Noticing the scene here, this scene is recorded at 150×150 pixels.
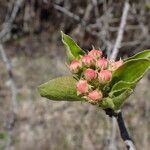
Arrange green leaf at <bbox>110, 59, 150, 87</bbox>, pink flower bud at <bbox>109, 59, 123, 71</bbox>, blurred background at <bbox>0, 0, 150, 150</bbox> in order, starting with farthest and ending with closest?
1. blurred background at <bbox>0, 0, 150, 150</bbox>
2. pink flower bud at <bbox>109, 59, 123, 71</bbox>
3. green leaf at <bbox>110, 59, 150, 87</bbox>

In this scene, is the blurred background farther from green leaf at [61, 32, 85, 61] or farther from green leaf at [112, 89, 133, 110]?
green leaf at [112, 89, 133, 110]

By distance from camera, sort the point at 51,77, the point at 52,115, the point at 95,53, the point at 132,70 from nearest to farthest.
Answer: the point at 132,70 < the point at 95,53 < the point at 52,115 < the point at 51,77

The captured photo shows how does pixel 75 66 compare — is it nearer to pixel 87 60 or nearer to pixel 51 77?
pixel 87 60

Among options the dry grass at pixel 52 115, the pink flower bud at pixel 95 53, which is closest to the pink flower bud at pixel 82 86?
the pink flower bud at pixel 95 53

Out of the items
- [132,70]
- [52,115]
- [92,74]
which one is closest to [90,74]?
[92,74]

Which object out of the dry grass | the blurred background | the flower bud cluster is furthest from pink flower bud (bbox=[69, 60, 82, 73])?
the dry grass

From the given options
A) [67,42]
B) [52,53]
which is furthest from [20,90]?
[67,42]

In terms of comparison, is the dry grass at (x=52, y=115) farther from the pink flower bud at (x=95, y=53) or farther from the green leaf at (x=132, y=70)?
the green leaf at (x=132, y=70)
